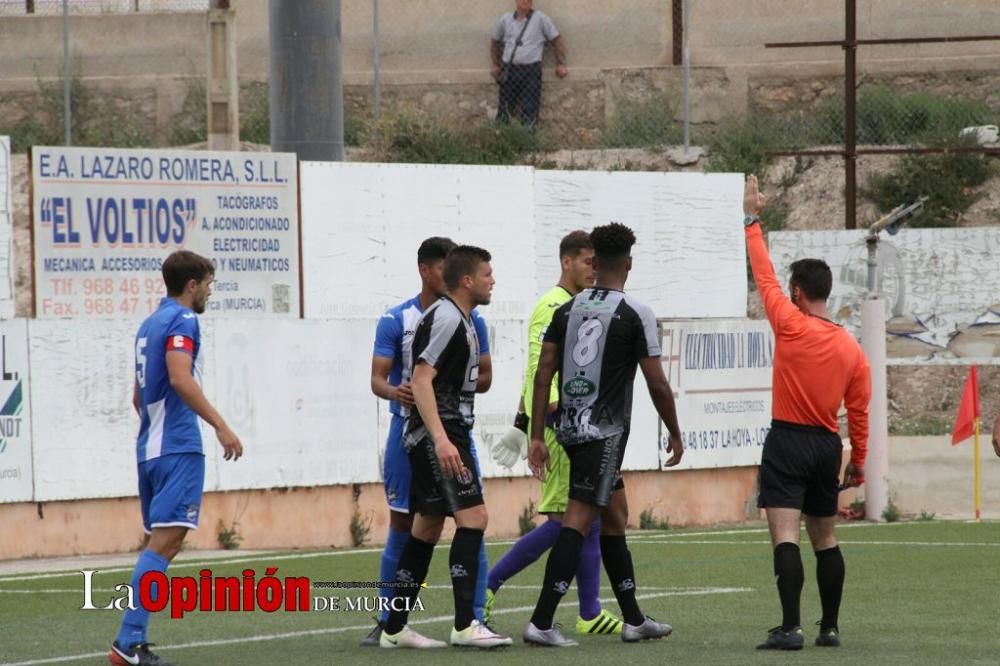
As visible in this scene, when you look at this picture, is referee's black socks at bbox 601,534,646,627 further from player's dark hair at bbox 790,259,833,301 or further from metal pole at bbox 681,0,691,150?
metal pole at bbox 681,0,691,150

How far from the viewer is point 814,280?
9828mm

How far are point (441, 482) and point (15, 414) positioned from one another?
6.91 meters

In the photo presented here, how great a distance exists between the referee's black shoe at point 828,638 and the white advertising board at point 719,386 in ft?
30.4

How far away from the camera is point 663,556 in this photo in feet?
50.0

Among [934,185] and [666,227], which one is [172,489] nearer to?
[666,227]

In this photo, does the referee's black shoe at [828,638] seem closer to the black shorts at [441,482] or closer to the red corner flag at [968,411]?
the black shorts at [441,482]

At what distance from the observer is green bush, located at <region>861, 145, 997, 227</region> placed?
27984 mm

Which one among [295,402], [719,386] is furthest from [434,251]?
[719,386]

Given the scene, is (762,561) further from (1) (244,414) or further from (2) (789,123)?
(2) (789,123)

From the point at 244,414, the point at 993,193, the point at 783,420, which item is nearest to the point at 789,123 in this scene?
the point at 993,193

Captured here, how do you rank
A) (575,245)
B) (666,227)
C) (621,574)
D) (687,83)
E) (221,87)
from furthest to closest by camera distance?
(687,83)
(221,87)
(666,227)
(575,245)
(621,574)

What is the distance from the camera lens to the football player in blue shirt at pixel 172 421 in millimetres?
9227

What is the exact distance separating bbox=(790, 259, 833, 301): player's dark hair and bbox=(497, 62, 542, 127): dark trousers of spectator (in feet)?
63.1

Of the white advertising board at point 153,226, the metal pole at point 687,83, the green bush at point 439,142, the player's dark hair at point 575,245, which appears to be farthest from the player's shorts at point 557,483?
the green bush at point 439,142
